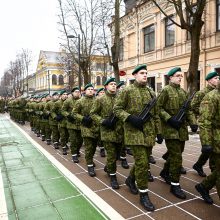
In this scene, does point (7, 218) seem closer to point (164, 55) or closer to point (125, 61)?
point (164, 55)

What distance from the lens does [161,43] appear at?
22.6 metres

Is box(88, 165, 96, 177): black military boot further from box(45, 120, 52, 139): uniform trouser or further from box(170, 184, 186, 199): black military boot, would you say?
box(45, 120, 52, 139): uniform trouser

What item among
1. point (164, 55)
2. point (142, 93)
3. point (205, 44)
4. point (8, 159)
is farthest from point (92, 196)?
point (164, 55)

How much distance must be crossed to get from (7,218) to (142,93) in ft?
8.88

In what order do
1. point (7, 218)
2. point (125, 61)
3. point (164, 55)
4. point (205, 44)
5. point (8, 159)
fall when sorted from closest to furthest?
point (7, 218) → point (8, 159) → point (205, 44) → point (164, 55) → point (125, 61)

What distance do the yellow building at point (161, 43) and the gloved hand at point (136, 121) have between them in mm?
12523

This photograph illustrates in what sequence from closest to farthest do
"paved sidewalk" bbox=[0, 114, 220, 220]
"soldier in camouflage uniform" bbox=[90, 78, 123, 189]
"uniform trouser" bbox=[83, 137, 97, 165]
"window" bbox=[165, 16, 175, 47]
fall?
"paved sidewalk" bbox=[0, 114, 220, 220]
"soldier in camouflage uniform" bbox=[90, 78, 123, 189]
"uniform trouser" bbox=[83, 137, 97, 165]
"window" bbox=[165, 16, 175, 47]

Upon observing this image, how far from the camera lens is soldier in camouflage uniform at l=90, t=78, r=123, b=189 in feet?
17.7

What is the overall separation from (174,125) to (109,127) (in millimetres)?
1172

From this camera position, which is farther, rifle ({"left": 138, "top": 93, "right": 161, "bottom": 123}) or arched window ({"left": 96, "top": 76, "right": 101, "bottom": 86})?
arched window ({"left": 96, "top": 76, "right": 101, "bottom": 86})

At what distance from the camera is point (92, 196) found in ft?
16.1

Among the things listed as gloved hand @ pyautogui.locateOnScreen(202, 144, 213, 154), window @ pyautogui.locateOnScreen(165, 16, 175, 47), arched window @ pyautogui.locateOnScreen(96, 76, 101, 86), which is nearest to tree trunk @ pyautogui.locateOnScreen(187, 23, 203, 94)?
gloved hand @ pyautogui.locateOnScreen(202, 144, 213, 154)

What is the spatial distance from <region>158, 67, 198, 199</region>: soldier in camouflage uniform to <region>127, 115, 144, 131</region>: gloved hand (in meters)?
0.68

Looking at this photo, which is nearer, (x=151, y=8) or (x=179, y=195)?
(x=179, y=195)
